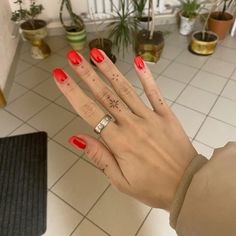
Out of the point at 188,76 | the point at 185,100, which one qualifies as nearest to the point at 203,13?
the point at 188,76

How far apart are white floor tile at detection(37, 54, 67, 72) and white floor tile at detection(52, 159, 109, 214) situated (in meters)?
1.09

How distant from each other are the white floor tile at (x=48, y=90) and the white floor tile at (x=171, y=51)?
1.06 meters

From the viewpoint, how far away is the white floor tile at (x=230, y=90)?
182cm

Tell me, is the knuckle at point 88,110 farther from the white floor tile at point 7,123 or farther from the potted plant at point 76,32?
the potted plant at point 76,32

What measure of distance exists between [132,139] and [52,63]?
6.07ft

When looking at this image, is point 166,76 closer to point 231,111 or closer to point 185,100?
point 185,100

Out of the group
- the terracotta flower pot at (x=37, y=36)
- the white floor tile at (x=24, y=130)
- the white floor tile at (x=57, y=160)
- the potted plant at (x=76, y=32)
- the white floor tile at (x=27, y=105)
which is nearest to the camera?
the white floor tile at (x=57, y=160)

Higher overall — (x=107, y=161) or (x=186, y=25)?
(x=107, y=161)

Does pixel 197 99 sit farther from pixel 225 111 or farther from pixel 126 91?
pixel 126 91

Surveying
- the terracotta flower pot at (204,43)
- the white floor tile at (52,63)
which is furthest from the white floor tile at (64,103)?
the terracotta flower pot at (204,43)

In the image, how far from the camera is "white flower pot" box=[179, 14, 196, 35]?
2383mm

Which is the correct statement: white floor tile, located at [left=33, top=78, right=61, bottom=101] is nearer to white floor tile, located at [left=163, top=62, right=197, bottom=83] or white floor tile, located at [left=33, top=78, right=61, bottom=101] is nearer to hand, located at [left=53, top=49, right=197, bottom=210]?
white floor tile, located at [left=163, top=62, right=197, bottom=83]

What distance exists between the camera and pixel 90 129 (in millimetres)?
1630

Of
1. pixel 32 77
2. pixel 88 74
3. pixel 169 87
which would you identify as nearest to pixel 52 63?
pixel 32 77
